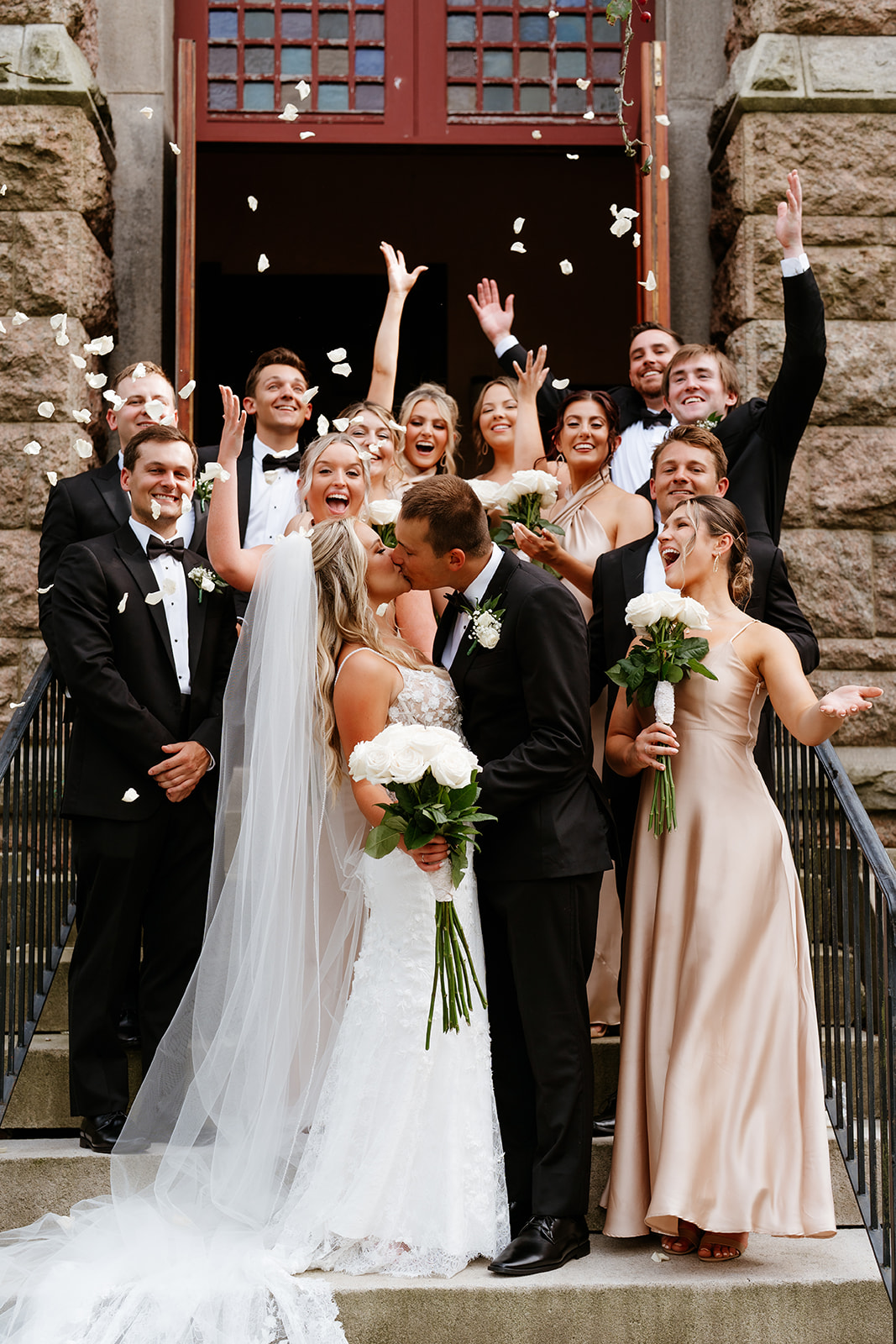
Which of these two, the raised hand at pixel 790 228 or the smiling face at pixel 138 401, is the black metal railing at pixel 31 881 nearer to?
the smiling face at pixel 138 401

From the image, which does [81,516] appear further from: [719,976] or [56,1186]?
[719,976]

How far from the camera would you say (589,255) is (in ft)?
36.8

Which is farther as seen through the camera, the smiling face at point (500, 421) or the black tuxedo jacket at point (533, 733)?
the smiling face at point (500, 421)

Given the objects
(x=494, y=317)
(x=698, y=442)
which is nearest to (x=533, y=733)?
(x=698, y=442)

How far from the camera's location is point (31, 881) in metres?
5.05

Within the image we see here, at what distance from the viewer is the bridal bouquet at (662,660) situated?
397cm

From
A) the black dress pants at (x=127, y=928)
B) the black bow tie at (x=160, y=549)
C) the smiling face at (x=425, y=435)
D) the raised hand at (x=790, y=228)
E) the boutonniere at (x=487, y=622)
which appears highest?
the raised hand at (x=790, y=228)

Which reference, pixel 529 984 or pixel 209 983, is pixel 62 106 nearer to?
pixel 209 983

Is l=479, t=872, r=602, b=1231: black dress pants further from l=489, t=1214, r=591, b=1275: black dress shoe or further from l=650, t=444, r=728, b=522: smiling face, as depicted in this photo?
l=650, t=444, r=728, b=522: smiling face

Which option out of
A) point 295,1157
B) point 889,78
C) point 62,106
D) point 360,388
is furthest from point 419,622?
point 360,388

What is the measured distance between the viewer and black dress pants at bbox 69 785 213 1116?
174 inches

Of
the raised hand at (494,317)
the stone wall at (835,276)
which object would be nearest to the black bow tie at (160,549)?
the raised hand at (494,317)

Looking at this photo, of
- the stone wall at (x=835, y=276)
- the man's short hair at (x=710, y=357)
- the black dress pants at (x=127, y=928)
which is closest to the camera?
the black dress pants at (x=127, y=928)

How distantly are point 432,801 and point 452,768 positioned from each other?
140 millimetres
